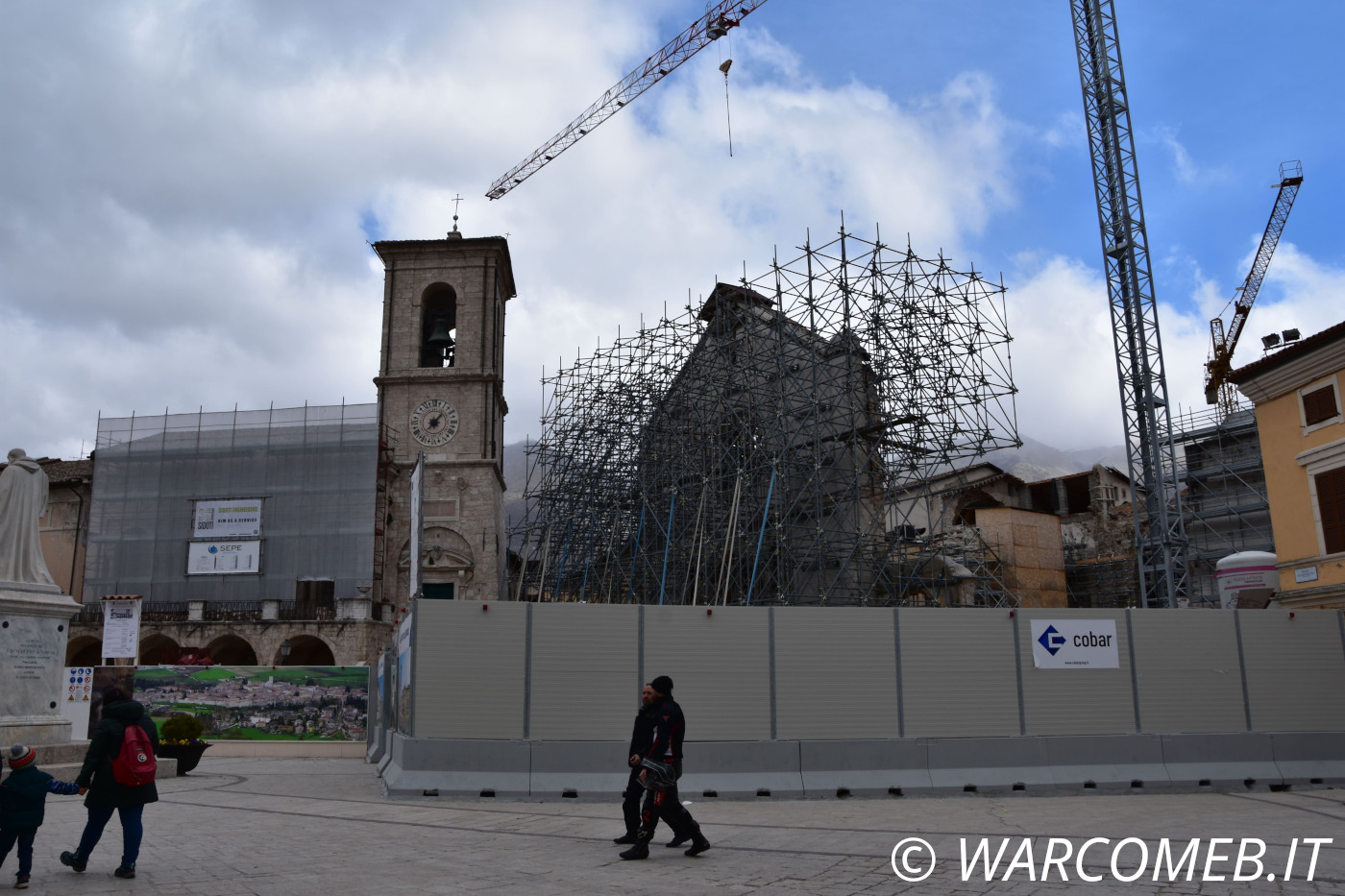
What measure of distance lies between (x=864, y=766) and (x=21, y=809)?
9764mm

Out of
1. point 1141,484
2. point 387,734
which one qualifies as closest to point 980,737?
point 387,734

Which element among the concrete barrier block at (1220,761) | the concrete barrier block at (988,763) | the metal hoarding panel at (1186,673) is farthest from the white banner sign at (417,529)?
the concrete barrier block at (1220,761)

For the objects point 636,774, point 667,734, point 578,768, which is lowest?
point 578,768

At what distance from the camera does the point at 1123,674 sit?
49.7 feet

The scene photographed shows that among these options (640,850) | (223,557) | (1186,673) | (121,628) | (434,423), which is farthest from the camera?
(434,423)

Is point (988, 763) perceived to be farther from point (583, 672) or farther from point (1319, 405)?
point (1319, 405)

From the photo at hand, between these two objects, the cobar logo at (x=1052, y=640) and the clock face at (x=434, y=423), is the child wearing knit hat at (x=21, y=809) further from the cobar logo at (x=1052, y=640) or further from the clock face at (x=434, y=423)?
the clock face at (x=434, y=423)

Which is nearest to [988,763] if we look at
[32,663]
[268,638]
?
[32,663]

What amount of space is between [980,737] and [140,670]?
22235 millimetres

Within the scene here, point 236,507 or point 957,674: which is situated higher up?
point 236,507

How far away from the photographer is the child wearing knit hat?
7.39 metres

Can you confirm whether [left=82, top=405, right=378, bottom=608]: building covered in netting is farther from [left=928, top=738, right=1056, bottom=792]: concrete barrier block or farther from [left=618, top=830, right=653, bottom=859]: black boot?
[left=618, top=830, right=653, bottom=859]: black boot

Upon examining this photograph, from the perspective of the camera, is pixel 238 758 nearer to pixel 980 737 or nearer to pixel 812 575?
pixel 812 575

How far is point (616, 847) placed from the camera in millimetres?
9070
